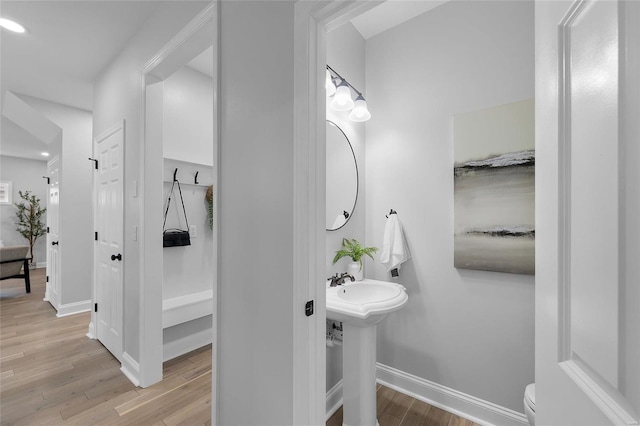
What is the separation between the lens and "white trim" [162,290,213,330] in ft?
7.76

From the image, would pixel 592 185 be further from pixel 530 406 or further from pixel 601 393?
pixel 530 406

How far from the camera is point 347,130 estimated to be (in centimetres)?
210

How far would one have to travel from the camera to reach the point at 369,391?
161 centimetres

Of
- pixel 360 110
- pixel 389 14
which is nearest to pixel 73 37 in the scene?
pixel 360 110

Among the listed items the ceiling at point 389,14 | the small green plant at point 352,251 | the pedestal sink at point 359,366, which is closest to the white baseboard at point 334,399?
the pedestal sink at point 359,366

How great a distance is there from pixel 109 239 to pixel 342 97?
241cm

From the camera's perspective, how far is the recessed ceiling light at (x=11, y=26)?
2031 millimetres

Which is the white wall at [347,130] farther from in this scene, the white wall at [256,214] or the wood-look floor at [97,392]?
the white wall at [256,214]

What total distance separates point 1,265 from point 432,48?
6233 millimetres

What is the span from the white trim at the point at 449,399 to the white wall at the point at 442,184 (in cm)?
4

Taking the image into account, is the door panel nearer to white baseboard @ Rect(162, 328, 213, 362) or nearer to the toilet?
the toilet

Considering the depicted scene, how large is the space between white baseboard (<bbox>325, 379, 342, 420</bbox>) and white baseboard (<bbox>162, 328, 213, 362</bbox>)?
155 cm

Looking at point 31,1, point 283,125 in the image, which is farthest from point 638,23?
point 31,1

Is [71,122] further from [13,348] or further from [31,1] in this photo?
[13,348]
